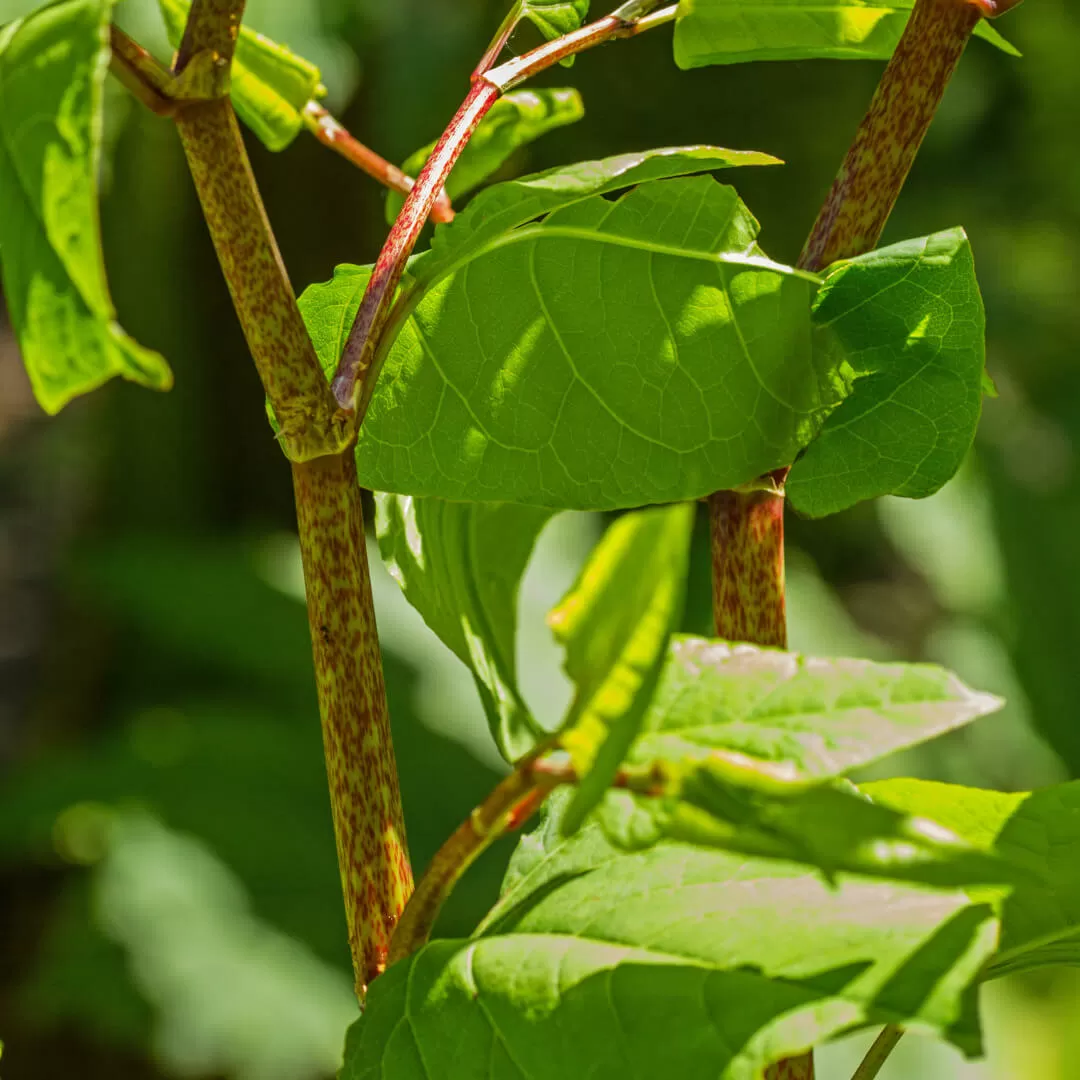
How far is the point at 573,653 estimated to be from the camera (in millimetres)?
243

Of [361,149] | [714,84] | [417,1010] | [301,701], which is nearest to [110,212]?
[301,701]

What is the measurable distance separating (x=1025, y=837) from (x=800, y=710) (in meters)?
0.14

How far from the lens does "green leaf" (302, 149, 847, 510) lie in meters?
0.37

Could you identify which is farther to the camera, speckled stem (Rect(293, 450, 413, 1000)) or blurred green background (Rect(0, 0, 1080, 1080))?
blurred green background (Rect(0, 0, 1080, 1080))

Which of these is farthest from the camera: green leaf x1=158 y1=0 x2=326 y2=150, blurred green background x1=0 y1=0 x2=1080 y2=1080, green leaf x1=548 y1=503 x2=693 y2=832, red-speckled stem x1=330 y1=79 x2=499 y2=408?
blurred green background x1=0 y1=0 x2=1080 y2=1080

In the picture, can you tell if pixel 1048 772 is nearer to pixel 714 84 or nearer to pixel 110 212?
pixel 714 84

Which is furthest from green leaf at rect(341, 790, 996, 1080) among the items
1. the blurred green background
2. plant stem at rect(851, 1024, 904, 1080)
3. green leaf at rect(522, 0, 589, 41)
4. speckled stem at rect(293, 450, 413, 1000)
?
the blurred green background

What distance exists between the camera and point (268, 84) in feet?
1.51

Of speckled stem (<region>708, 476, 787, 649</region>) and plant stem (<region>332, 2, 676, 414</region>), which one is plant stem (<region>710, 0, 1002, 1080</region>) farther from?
plant stem (<region>332, 2, 676, 414</region>)

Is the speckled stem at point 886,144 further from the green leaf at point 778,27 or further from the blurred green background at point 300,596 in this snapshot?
the blurred green background at point 300,596

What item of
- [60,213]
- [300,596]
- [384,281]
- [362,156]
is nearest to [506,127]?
[362,156]

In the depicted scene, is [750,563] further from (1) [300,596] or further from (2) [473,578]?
(1) [300,596]

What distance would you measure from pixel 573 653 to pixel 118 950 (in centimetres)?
199

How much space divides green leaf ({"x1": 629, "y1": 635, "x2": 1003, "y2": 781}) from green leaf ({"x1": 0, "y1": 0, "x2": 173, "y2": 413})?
0.12 metres
